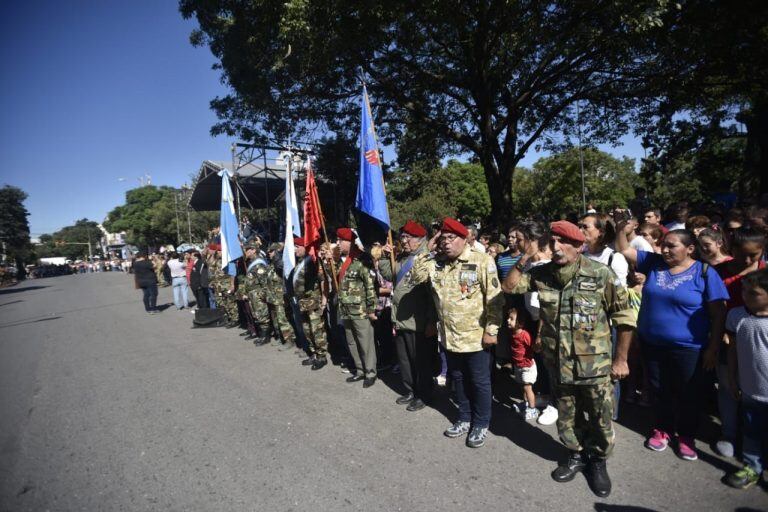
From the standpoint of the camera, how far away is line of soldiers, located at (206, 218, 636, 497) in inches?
109

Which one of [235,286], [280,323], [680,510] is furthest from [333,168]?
[680,510]

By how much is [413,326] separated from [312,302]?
2.10m

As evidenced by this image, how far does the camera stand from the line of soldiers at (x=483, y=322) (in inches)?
109

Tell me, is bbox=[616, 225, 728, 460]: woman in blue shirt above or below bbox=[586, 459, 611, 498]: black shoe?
above

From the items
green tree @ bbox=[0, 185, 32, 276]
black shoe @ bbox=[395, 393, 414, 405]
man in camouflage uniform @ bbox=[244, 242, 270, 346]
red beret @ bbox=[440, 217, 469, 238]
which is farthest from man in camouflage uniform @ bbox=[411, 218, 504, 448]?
green tree @ bbox=[0, 185, 32, 276]

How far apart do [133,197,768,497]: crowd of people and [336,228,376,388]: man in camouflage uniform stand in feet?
0.05

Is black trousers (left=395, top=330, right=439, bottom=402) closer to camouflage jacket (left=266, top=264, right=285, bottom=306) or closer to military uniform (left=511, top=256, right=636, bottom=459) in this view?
military uniform (left=511, top=256, right=636, bottom=459)

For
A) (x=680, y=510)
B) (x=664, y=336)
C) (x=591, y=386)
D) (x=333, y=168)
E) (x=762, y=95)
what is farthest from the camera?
(x=333, y=168)

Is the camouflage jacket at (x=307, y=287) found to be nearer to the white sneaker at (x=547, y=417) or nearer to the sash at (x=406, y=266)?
the sash at (x=406, y=266)

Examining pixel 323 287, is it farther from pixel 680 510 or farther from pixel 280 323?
pixel 680 510

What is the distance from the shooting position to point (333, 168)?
515 inches

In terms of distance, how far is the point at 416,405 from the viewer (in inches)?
166

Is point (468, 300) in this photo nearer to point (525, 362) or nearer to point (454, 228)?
point (454, 228)

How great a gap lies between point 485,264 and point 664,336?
4.57ft
